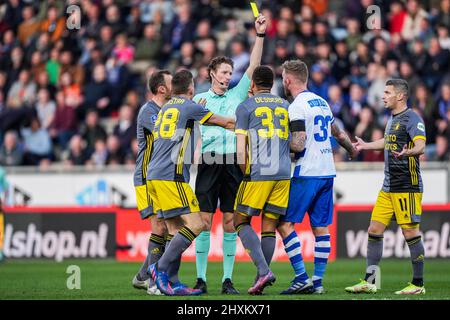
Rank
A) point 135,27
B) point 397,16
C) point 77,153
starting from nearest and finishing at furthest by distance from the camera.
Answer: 1. point 77,153
2. point 397,16
3. point 135,27

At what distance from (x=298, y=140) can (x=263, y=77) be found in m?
0.83

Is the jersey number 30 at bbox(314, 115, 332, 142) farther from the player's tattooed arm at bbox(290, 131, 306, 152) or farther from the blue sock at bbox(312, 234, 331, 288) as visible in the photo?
the blue sock at bbox(312, 234, 331, 288)

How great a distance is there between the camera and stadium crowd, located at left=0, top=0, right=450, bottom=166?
21.2 m

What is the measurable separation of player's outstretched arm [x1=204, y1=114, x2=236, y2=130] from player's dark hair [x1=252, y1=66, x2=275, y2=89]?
53 cm

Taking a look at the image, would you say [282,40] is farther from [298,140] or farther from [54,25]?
[298,140]

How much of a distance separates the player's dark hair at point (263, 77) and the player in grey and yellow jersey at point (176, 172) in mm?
546

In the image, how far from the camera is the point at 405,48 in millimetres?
22031

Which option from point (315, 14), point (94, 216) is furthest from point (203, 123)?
point (315, 14)

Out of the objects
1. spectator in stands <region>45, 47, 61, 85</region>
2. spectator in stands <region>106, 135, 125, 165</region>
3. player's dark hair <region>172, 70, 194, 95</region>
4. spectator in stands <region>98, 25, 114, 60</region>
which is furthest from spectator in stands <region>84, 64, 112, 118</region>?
player's dark hair <region>172, 70, 194, 95</region>

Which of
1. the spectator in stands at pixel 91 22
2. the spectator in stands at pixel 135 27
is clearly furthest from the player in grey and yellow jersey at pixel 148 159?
the spectator in stands at pixel 91 22

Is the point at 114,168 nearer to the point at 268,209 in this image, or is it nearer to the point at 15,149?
the point at 15,149

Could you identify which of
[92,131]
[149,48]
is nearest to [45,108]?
[92,131]

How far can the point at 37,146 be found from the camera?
22703mm
